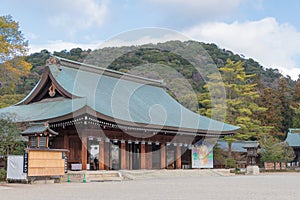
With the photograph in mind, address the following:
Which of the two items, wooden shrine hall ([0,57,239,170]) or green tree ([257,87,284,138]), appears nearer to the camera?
wooden shrine hall ([0,57,239,170])

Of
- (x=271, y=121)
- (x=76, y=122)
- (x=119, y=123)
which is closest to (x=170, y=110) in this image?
(x=119, y=123)

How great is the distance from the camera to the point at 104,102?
2303 cm

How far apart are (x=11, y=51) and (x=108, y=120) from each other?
10.6 metres

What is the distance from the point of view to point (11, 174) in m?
17.7

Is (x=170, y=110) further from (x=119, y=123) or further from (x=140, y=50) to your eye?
(x=140, y=50)

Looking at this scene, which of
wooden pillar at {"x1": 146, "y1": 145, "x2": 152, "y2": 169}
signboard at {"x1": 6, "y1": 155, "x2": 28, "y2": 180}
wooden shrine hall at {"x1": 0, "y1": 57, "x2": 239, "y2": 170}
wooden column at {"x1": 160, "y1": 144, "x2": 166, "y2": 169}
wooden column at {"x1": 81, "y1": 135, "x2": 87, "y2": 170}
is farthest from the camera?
wooden column at {"x1": 160, "y1": 144, "x2": 166, "y2": 169}

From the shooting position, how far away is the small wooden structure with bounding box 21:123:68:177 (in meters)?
16.9

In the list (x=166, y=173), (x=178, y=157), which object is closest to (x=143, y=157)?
(x=166, y=173)

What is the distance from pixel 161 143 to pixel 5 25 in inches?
497

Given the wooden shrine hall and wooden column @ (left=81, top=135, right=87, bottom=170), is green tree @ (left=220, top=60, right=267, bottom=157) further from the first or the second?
wooden column @ (left=81, top=135, right=87, bottom=170)

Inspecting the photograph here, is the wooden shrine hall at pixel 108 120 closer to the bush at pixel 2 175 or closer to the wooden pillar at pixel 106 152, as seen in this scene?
the wooden pillar at pixel 106 152

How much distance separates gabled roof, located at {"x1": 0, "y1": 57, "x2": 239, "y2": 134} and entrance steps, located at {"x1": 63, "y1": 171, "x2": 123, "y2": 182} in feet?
9.04

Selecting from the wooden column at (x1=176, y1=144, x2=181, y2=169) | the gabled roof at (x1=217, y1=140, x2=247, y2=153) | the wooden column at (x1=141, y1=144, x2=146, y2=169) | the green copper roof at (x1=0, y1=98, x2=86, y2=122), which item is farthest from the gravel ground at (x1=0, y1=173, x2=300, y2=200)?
the gabled roof at (x1=217, y1=140, x2=247, y2=153)

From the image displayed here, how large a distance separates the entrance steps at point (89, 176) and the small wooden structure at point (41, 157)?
1056mm
